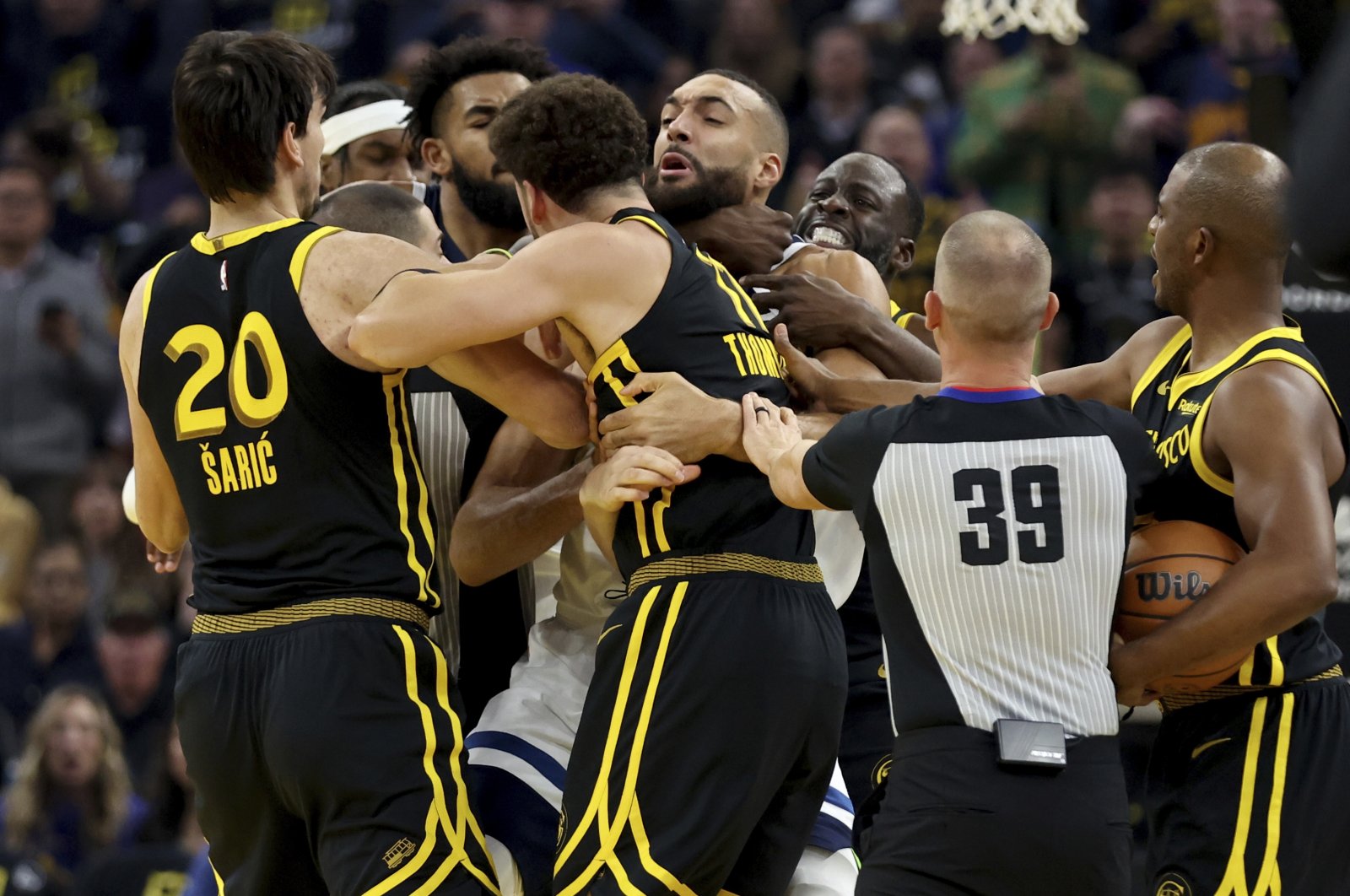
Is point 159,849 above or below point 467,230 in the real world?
below

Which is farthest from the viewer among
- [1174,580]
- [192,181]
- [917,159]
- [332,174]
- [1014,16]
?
[192,181]

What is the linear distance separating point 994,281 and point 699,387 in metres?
0.82

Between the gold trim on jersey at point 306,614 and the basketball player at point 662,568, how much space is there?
50cm

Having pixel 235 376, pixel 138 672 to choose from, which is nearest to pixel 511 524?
pixel 235 376

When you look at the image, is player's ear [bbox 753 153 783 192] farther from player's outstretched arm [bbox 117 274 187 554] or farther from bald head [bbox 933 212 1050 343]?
player's outstretched arm [bbox 117 274 187 554]

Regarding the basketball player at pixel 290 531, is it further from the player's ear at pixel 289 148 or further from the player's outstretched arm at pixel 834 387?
the player's outstretched arm at pixel 834 387

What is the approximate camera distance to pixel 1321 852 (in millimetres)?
4477

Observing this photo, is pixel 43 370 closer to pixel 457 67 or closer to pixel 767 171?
pixel 457 67

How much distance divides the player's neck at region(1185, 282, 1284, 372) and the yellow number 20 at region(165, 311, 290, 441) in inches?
90.2

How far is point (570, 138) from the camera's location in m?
4.61

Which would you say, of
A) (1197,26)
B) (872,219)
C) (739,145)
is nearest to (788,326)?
(739,145)

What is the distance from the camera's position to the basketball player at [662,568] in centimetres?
432

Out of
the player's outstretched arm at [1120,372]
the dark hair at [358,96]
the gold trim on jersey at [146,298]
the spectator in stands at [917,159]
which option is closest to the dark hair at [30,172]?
the dark hair at [358,96]

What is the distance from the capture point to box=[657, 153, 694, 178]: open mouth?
538 centimetres
